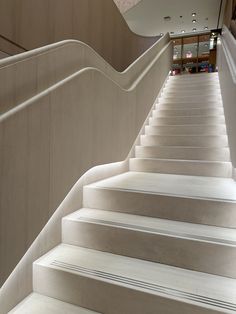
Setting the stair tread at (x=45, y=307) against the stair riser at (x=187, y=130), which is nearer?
the stair tread at (x=45, y=307)

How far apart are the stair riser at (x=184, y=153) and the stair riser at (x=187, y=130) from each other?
0.51m

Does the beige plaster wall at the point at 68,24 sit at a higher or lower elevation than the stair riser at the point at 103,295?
higher

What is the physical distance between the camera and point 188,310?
124cm

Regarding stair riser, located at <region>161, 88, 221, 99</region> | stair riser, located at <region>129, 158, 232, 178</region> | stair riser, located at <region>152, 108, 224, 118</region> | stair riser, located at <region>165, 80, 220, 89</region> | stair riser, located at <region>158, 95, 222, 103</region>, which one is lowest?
stair riser, located at <region>129, 158, 232, 178</region>

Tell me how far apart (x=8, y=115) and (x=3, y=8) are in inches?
50.8

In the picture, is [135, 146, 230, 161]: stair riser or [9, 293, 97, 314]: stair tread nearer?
[9, 293, 97, 314]: stair tread

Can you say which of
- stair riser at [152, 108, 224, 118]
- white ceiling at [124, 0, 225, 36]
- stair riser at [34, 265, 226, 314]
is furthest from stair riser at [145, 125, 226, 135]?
white ceiling at [124, 0, 225, 36]

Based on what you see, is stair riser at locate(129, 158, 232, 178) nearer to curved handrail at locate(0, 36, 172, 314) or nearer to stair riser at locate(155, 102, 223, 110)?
curved handrail at locate(0, 36, 172, 314)

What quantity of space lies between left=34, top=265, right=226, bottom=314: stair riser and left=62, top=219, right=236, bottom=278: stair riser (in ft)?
1.01

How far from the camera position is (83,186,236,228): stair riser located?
1.77m

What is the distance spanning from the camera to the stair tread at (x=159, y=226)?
1.58 metres

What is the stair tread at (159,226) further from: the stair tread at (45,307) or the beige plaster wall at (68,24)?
the beige plaster wall at (68,24)

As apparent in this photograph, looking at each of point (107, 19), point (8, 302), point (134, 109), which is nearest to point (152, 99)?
point (134, 109)

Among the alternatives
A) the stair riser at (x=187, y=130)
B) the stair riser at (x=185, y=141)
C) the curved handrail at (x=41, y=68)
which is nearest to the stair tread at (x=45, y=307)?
the curved handrail at (x=41, y=68)
